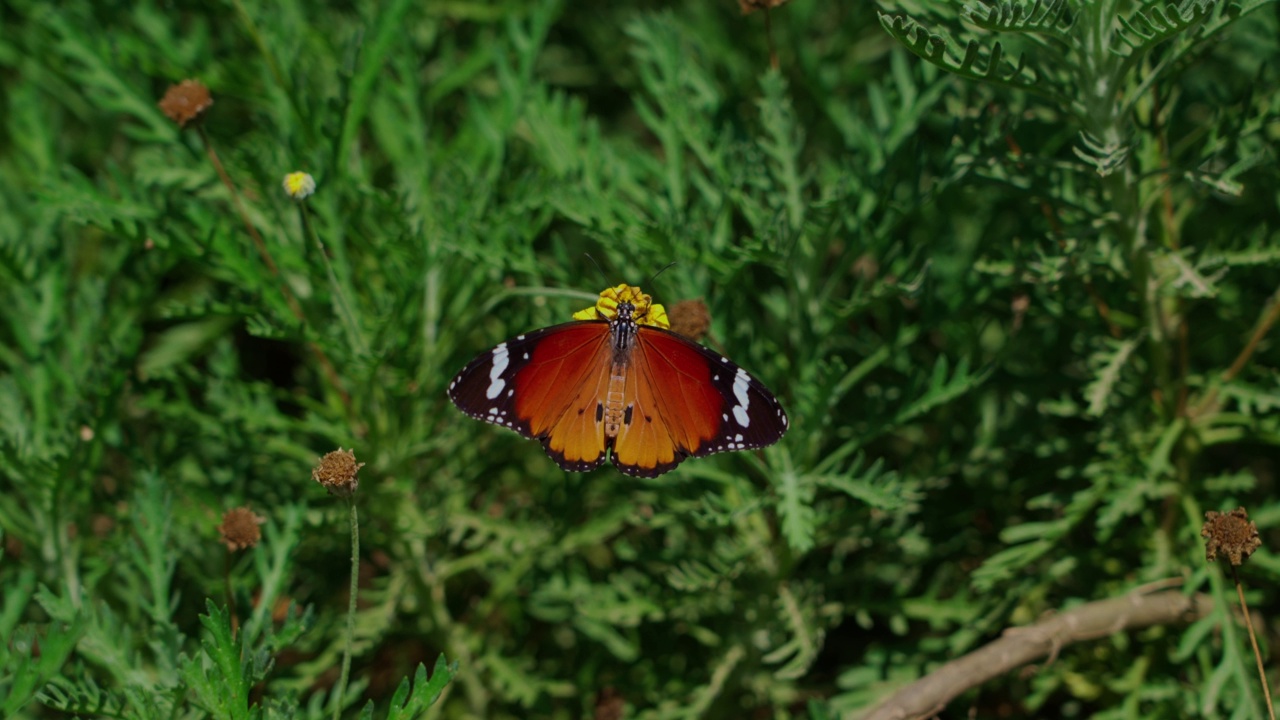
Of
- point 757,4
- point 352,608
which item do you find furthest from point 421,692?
point 757,4

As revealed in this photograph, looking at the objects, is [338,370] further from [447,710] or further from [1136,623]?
[1136,623]

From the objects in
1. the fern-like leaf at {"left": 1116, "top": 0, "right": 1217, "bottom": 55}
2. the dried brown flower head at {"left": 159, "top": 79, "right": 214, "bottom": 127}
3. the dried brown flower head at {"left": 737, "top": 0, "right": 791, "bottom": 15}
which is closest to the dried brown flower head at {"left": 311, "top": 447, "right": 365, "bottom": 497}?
the dried brown flower head at {"left": 159, "top": 79, "right": 214, "bottom": 127}

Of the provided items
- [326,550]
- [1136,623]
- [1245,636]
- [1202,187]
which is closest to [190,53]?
[326,550]

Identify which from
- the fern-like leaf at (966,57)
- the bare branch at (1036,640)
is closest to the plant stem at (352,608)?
the bare branch at (1036,640)

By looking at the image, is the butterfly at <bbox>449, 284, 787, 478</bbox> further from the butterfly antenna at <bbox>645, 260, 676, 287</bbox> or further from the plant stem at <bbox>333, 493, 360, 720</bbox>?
the plant stem at <bbox>333, 493, 360, 720</bbox>

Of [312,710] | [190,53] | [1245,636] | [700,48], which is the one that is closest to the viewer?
[312,710]

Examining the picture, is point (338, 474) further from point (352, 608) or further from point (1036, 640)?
→ point (1036, 640)
